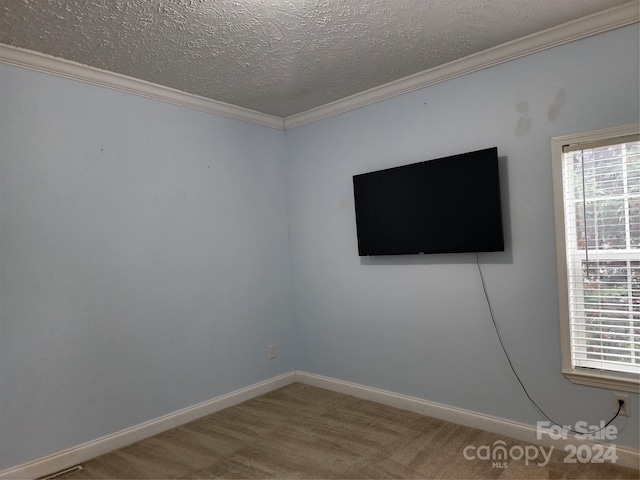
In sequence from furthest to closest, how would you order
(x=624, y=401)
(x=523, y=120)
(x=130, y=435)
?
(x=130, y=435) → (x=523, y=120) → (x=624, y=401)

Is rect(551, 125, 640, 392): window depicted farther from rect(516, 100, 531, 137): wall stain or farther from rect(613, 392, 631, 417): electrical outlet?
rect(516, 100, 531, 137): wall stain

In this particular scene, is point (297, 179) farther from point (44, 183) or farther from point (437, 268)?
point (44, 183)

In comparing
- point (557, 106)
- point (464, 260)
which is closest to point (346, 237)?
point (464, 260)


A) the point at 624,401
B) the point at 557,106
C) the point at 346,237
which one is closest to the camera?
the point at 624,401

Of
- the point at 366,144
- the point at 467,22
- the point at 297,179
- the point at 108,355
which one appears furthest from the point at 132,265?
the point at 467,22

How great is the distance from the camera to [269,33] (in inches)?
97.0

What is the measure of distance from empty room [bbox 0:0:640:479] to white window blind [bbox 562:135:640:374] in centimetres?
1

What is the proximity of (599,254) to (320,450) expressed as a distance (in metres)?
2.11

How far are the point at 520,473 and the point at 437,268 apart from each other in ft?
4.51

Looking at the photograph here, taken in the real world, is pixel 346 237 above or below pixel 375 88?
below

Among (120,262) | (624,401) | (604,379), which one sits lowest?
(624,401)

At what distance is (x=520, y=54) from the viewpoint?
272cm

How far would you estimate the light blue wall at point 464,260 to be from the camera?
100 inches

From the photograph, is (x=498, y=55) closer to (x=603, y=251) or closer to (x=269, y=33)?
(x=603, y=251)
